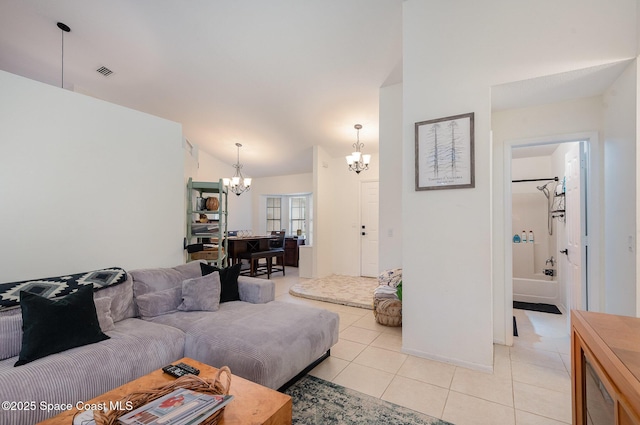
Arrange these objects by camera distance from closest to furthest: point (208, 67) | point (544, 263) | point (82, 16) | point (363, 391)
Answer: point (363, 391) < point (82, 16) < point (208, 67) < point (544, 263)

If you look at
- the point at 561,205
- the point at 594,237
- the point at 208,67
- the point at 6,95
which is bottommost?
the point at 594,237

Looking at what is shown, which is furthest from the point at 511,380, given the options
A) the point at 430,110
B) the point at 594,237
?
the point at 430,110

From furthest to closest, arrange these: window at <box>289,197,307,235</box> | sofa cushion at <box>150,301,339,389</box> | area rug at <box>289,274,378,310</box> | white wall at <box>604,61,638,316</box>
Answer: window at <box>289,197,307,235</box> → area rug at <box>289,274,378,310</box> → white wall at <box>604,61,638,316</box> → sofa cushion at <box>150,301,339,389</box>

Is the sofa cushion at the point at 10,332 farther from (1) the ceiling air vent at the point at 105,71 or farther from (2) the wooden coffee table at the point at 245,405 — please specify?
(1) the ceiling air vent at the point at 105,71

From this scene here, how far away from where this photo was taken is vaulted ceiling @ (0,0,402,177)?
2926 millimetres

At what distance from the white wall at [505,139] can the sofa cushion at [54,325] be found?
339 cm

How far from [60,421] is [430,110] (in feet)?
10.0

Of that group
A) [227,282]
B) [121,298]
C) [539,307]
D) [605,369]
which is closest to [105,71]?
[121,298]

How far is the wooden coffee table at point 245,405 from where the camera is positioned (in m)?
1.14

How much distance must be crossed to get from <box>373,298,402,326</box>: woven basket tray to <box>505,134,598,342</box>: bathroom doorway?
42.8 inches

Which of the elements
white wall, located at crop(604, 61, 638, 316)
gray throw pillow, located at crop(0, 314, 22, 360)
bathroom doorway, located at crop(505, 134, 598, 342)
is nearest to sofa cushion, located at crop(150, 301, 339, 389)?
gray throw pillow, located at crop(0, 314, 22, 360)

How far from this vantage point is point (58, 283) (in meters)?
2.11

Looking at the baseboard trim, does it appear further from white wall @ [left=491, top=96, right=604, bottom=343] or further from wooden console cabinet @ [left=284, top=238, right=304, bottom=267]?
wooden console cabinet @ [left=284, top=238, right=304, bottom=267]

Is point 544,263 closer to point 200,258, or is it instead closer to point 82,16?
point 200,258
